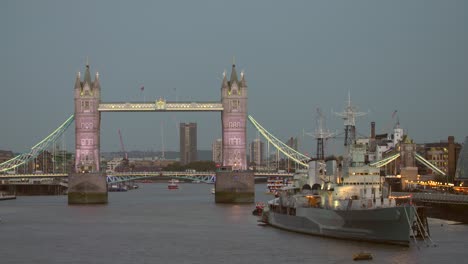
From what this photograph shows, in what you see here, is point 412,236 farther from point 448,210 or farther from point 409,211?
point 448,210

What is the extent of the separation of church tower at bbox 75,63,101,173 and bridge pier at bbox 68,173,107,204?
2988 millimetres

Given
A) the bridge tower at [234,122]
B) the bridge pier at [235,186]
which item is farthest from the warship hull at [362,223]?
the bridge tower at [234,122]

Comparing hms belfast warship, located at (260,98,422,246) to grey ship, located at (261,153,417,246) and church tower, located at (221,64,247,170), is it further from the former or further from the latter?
church tower, located at (221,64,247,170)

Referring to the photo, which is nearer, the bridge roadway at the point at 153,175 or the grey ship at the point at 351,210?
the grey ship at the point at 351,210

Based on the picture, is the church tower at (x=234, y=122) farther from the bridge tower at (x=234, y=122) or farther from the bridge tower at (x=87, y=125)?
the bridge tower at (x=87, y=125)

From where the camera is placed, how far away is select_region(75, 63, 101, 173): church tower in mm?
98875

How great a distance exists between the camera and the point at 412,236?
5025cm

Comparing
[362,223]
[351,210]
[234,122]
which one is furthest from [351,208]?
[234,122]

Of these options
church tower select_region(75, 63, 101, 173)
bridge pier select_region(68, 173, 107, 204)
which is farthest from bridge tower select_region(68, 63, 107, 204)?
bridge pier select_region(68, 173, 107, 204)

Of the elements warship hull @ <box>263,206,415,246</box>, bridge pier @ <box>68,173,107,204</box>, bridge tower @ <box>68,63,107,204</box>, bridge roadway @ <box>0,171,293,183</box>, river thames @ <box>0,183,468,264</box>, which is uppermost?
bridge tower @ <box>68,63,107,204</box>

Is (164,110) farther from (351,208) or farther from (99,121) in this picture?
(351,208)

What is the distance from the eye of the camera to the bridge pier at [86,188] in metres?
94.9

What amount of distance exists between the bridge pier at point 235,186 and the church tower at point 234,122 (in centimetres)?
306

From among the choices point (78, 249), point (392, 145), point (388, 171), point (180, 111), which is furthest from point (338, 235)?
point (392, 145)
